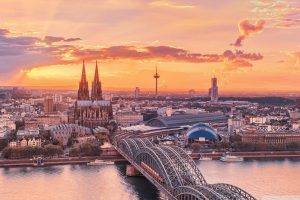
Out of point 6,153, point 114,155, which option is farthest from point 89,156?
point 6,153

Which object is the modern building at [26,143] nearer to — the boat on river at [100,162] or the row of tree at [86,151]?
the row of tree at [86,151]

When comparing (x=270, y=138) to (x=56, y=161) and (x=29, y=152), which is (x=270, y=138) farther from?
(x=29, y=152)

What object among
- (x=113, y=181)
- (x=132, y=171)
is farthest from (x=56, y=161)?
(x=113, y=181)

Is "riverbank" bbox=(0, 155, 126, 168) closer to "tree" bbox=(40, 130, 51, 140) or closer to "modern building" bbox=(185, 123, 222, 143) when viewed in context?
"tree" bbox=(40, 130, 51, 140)

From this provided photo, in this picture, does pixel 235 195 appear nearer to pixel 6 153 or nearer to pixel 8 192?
pixel 8 192

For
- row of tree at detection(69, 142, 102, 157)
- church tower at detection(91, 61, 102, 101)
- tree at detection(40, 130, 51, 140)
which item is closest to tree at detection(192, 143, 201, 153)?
row of tree at detection(69, 142, 102, 157)

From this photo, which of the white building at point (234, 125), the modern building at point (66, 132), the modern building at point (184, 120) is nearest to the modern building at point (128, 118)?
the modern building at point (184, 120)

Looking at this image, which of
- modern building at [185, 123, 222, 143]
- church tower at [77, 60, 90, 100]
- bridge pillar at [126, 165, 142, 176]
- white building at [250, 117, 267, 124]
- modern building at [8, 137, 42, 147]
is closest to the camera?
bridge pillar at [126, 165, 142, 176]
